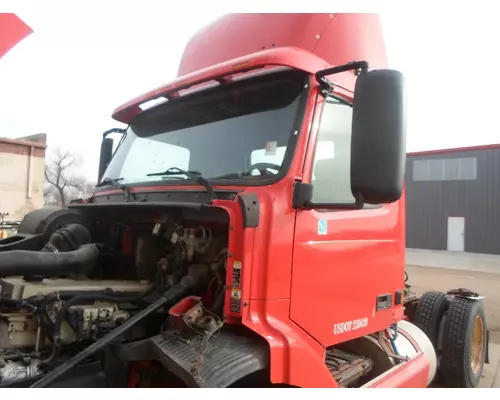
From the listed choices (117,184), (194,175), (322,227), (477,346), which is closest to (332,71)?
(322,227)

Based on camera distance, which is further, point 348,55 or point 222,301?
point 348,55

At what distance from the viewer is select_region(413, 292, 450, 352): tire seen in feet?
14.3

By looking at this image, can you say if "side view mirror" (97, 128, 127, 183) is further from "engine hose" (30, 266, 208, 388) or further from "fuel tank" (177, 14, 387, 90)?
"engine hose" (30, 266, 208, 388)

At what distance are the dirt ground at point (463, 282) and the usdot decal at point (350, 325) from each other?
5.41 metres

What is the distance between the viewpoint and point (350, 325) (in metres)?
2.64

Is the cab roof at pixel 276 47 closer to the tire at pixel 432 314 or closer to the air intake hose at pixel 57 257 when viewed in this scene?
the air intake hose at pixel 57 257

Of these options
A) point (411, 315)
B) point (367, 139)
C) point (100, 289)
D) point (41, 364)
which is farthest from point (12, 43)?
point (411, 315)

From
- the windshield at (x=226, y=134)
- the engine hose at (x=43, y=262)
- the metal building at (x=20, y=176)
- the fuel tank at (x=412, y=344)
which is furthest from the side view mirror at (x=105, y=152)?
the metal building at (x=20, y=176)

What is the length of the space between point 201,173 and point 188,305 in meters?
0.83

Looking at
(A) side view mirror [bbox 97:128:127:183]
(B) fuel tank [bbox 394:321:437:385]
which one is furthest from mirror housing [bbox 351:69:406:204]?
(A) side view mirror [bbox 97:128:127:183]

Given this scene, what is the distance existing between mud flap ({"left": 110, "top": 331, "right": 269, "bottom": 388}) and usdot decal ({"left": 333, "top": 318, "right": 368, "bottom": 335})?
2.22 feet

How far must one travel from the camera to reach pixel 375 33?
3246mm

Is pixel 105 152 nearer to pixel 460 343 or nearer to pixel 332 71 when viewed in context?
pixel 332 71
